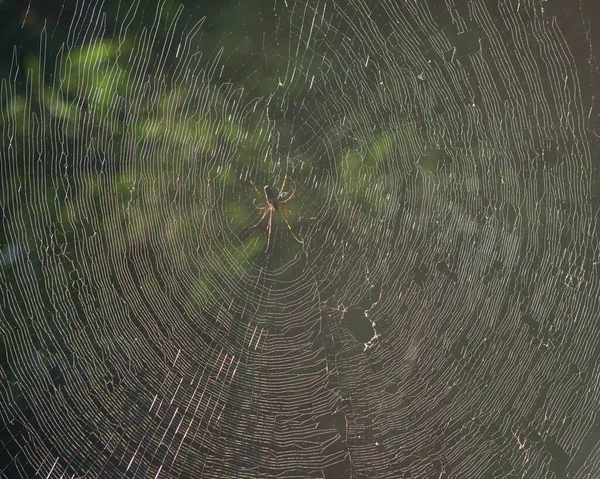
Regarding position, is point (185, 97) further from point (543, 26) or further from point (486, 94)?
point (543, 26)

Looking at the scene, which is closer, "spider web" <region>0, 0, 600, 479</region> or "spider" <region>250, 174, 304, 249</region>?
"spider web" <region>0, 0, 600, 479</region>

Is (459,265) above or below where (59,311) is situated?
above

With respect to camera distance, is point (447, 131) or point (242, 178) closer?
point (447, 131)

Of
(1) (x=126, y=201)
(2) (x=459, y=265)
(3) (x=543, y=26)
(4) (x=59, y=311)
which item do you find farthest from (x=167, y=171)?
(3) (x=543, y=26)

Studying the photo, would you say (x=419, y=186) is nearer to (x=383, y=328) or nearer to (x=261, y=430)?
(x=383, y=328)

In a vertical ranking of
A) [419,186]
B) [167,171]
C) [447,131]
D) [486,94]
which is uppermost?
[486,94]

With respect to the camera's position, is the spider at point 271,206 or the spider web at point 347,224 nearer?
the spider web at point 347,224

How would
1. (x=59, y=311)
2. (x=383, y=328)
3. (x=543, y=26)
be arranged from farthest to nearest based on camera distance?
(x=383, y=328), (x=59, y=311), (x=543, y=26)

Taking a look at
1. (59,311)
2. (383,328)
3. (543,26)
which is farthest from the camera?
(383,328)
